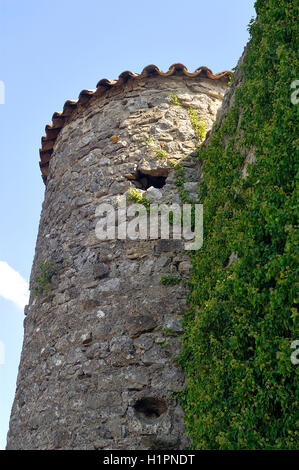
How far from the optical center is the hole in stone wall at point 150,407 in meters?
4.51

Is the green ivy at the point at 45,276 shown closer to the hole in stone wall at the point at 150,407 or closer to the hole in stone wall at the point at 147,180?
the hole in stone wall at the point at 147,180

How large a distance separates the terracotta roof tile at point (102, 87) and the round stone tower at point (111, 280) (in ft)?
0.04

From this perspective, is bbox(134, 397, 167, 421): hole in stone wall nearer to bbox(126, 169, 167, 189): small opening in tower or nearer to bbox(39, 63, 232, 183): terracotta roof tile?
bbox(126, 169, 167, 189): small opening in tower

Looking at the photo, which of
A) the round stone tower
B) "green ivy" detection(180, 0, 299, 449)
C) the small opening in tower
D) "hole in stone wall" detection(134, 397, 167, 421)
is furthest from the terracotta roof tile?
"hole in stone wall" detection(134, 397, 167, 421)

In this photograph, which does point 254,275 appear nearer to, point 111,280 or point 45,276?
point 111,280

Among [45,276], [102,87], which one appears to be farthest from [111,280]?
[102,87]

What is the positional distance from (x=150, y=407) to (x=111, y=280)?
3.95 ft

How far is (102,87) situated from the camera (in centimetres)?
653

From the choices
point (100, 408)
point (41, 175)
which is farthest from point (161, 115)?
point (100, 408)

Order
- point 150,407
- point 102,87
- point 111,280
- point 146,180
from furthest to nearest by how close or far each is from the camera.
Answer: point 102,87 → point 146,180 → point 111,280 → point 150,407

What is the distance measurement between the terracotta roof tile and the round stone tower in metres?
0.01

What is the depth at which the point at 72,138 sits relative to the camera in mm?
6594

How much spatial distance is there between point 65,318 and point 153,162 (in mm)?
1808

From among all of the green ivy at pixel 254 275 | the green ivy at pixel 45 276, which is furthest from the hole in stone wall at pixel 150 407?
the green ivy at pixel 45 276
